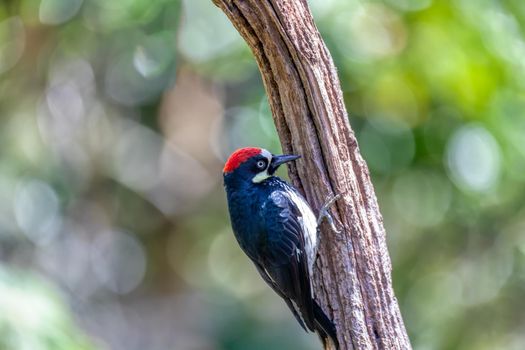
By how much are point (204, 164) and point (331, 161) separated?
19.3ft

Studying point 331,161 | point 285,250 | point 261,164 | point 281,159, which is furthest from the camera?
point 261,164

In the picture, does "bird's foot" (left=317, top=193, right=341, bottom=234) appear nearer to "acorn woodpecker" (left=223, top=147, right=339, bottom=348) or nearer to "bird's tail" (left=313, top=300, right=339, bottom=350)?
"acorn woodpecker" (left=223, top=147, right=339, bottom=348)

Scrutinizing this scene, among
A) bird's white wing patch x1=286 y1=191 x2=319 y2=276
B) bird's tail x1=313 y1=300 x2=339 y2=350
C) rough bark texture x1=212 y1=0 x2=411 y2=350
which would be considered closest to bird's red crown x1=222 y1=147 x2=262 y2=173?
bird's white wing patch x1=286 y1=191 x2=319 y2=276

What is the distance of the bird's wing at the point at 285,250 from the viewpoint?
4629mm

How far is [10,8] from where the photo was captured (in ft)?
27.2

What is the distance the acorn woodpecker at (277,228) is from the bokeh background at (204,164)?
50.0 inches

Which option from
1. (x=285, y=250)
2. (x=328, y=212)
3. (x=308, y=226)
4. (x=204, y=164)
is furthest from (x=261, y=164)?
(x=204, y=164)

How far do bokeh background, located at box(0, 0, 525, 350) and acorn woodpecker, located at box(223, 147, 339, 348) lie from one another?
127cm

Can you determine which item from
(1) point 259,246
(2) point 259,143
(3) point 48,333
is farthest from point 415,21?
(3) point 48,333

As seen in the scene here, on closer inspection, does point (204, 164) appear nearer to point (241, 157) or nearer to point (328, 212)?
point (241, 157)

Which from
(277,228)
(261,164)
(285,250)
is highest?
(261,164)

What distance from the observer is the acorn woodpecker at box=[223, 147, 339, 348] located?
14.6 ft

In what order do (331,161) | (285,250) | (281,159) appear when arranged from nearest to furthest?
(331,161), (281,159), (285,250)

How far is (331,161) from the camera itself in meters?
4.27
